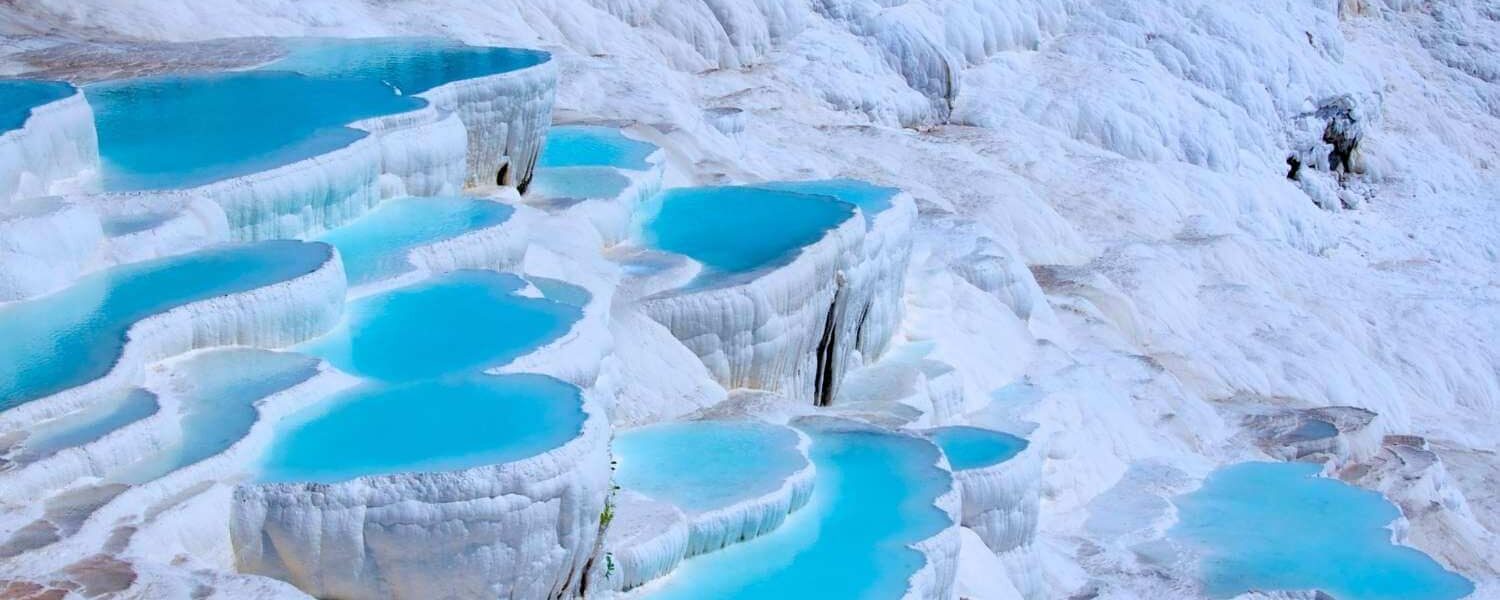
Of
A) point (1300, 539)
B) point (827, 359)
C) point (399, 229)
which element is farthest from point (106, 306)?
point (1300, 539)

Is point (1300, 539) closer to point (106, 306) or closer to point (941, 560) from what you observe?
point (941, 560)

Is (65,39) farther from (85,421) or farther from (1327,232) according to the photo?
(1327,232)

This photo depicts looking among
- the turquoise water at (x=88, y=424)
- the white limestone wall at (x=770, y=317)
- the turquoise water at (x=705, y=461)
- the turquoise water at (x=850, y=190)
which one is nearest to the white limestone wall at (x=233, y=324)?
the turquoise water at (x=88, y=424)

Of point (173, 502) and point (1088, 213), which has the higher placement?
point (173, 502)

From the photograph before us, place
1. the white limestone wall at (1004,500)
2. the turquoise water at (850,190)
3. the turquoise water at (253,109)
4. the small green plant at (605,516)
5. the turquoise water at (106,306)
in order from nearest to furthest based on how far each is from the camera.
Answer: the turquoise water at (106,306) < the small green plant at (605,516) < the turquoise water at (253,109) < the white limestone wall at (1004,500) < the turquoise water at (850,190)

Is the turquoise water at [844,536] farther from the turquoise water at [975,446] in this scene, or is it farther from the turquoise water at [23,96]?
the turquoise water at [23,96]

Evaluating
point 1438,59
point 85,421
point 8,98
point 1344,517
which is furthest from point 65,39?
point 1438,59

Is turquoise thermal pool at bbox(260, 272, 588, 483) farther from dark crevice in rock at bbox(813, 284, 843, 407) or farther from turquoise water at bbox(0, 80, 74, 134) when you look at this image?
dark crevice in rock at bbox(813, 284, 843, 407)
